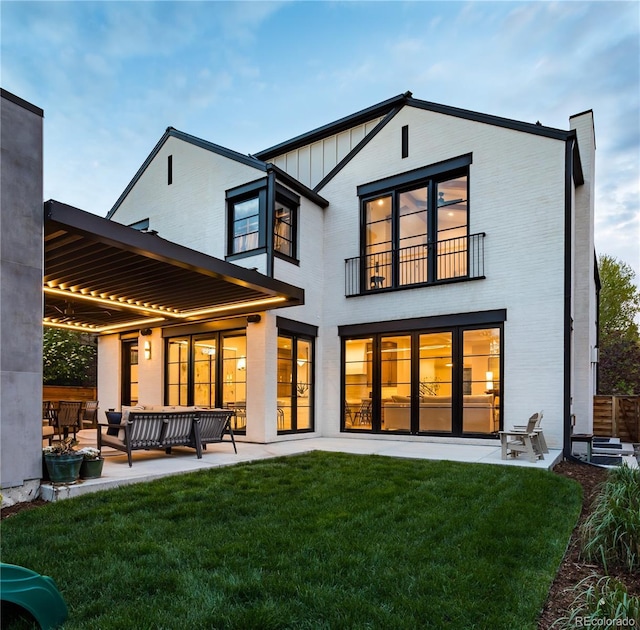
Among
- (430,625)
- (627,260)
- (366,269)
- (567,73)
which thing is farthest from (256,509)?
(627,260)

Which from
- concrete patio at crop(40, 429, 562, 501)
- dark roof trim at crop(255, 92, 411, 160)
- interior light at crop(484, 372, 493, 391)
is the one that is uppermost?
dark roof trim at crop(255, 92, 411, 160)

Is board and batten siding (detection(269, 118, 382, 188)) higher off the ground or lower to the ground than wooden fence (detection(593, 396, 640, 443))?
higher

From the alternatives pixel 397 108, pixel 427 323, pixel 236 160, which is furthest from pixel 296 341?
pixel 397 108

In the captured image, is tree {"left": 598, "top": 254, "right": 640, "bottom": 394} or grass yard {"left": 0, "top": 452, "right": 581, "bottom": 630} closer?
grass yard {"left": 0, "top": 452, "right": 581, "bottom": 630}

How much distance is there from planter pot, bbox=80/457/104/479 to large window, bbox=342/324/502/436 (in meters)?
6.43

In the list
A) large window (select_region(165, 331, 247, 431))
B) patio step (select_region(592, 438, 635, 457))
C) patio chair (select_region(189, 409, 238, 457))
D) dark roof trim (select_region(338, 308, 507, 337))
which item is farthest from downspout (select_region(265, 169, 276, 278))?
patio step (select_region(592, 438, 635, 457))

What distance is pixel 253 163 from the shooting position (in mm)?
10492

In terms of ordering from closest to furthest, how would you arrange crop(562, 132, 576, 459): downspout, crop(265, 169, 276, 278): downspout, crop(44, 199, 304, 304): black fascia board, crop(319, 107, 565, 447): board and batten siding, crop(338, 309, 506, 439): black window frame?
crop(44, 199, 304, 304): black fascia board < crop(562, 132, 576, 459): downspout < crop(319, 107, 565, 447): board and batten siding < crop(338, 309, 506, 439): black window frame < crop(265, 169, 276, 278): downspout

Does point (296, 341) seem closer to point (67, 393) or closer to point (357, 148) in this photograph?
point (357, 148)

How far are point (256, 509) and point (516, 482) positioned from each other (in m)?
3.30

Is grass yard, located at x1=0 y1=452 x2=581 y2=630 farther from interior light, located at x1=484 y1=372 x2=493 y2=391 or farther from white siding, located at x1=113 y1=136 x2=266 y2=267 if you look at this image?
white siding, located at x1=113 y1=136 x2=266 y2=267

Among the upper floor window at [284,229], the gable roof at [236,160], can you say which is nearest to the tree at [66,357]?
the gable roof at [236,160]

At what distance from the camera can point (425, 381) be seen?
10219 millimetres

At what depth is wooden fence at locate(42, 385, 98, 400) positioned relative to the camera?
14680mm
